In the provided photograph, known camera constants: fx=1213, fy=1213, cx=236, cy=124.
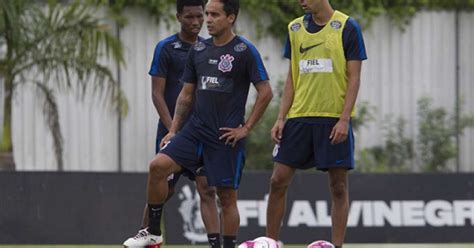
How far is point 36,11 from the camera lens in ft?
59.1

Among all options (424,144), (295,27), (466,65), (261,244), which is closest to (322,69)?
(295,27)

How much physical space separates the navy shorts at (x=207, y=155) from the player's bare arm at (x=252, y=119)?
0.07m

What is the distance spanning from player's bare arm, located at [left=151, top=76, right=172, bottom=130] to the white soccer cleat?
1.21m

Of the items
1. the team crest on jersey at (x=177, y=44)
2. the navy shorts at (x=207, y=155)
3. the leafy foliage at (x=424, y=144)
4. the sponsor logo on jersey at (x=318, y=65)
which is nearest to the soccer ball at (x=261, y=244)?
the navy shorts at (x=207, y=155)

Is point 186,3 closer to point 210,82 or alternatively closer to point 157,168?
point 210,82

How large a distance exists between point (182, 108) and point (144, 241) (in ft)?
3.74

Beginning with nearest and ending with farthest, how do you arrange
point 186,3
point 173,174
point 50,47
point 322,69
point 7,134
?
point 322,69 → point 173,174 → point 186,3 → point 50,47 → point 7,134

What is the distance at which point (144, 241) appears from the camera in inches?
381

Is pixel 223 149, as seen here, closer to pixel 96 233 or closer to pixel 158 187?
pixel 158 187

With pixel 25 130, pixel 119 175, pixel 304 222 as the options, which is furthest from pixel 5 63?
pixel 304 222

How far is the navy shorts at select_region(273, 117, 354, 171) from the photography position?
9.70 metres

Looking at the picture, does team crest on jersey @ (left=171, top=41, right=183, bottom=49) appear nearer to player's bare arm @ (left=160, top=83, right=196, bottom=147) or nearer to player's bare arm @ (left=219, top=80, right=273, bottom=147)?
player's bare arm @ (left=160, top=83, right=196, bottom=147)

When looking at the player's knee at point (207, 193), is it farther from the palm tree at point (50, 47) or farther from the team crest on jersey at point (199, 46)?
the palm tree at point (50, 47)

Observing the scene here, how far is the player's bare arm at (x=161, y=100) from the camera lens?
417 inches
